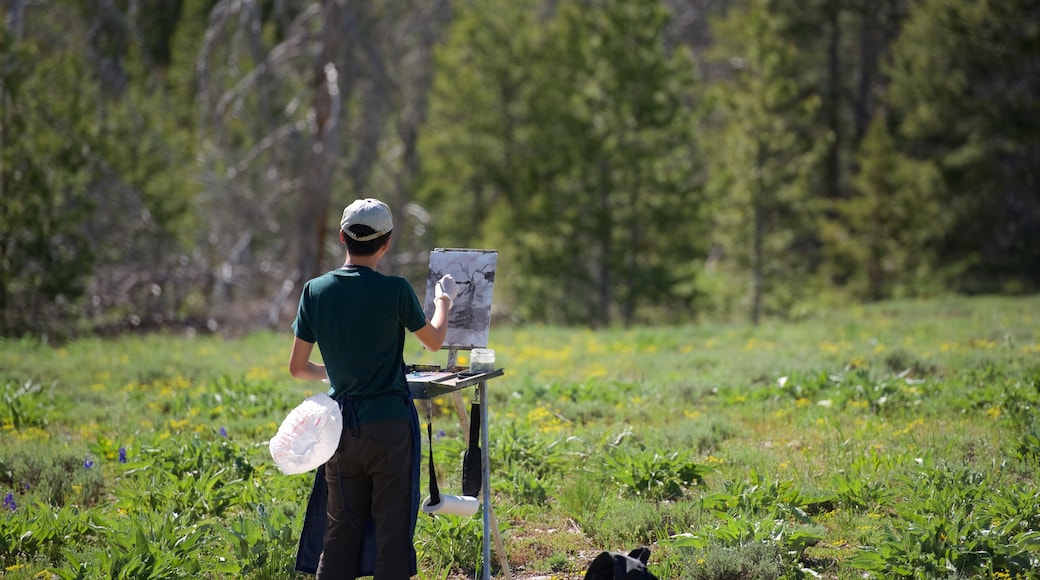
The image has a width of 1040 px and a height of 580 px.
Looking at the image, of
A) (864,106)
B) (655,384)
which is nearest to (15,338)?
(655,384)

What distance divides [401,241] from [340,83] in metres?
4.65

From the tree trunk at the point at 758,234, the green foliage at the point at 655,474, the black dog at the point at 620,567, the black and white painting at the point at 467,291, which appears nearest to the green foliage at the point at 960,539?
the black dog at the point at 620,567

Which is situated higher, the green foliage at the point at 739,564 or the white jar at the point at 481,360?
the white jar at the point at 481,360

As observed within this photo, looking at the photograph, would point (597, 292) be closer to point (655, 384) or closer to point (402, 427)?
point (655, 384)

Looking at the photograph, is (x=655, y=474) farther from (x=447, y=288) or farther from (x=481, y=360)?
(x=447, y=288)

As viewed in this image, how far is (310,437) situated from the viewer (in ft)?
13.0

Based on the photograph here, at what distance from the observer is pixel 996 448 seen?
6.65m

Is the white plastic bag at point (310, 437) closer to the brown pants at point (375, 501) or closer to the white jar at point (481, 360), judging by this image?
the brown pants at point (375, 501)

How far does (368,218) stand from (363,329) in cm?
47

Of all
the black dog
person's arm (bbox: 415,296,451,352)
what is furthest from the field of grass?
person's arm (bbox: 415,296,451,352)

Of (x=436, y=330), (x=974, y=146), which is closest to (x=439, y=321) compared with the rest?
(x=436, y=330)

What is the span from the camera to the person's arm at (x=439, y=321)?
13.5 feet

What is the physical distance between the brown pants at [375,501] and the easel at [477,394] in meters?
0.21

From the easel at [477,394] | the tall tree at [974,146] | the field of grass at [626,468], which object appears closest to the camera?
the easel at [477,394]
